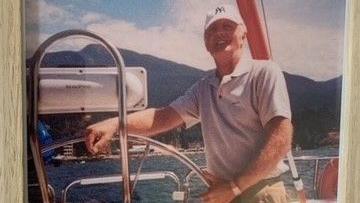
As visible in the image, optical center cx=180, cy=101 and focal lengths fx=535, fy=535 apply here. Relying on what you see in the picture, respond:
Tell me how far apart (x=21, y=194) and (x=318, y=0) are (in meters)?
0.74

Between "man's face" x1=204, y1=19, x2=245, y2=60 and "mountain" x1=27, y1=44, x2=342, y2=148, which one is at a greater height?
"man's face" x1=204, y1=19, x2=245, y2=60

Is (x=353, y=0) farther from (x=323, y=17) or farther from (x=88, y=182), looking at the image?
(x=88, y=182)

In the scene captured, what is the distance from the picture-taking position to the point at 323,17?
1.18 meters

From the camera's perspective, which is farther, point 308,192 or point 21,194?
point 308,192

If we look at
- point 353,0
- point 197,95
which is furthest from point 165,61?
point 353,0

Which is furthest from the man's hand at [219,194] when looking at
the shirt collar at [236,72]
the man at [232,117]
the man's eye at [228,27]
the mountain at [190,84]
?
the man's eye at [228,27]

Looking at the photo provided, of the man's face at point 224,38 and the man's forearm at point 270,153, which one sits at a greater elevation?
the man's face at point 224,38

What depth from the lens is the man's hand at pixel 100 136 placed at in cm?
109

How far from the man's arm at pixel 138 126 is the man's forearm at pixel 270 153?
19 cm

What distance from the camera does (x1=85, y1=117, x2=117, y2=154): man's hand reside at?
1.09 meters

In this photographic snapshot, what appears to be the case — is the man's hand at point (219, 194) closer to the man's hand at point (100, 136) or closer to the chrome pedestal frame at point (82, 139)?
the chrome pedestal frame at point (82, 139)

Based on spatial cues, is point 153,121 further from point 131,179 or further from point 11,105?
point 11,105

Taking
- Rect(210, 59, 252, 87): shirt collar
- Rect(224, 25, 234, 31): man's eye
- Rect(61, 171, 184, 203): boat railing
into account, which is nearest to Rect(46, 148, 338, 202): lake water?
Rect(61, 171, 184, 203): boat railing

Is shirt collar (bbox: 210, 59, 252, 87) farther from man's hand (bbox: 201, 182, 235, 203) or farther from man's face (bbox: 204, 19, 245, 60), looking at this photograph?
man's hand (bbox: 201, 182, 235, 203)
